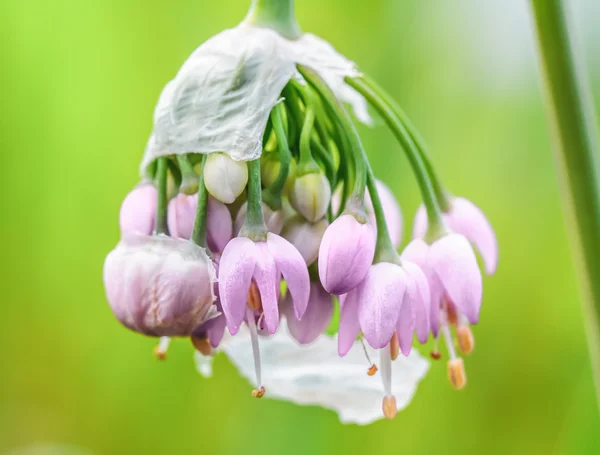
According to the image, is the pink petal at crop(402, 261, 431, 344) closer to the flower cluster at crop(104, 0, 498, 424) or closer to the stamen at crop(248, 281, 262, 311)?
the flower cluster at crop(104, 0, 498, 424)

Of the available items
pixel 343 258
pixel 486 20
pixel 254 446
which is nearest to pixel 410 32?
pixel 486 20

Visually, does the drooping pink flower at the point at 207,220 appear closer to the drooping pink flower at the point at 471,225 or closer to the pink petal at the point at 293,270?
the pink petal at the point at 293,270

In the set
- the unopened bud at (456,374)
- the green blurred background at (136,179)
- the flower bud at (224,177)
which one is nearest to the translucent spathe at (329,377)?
the unopened bud at (456,374)

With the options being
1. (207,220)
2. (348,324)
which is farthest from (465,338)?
(207,220)

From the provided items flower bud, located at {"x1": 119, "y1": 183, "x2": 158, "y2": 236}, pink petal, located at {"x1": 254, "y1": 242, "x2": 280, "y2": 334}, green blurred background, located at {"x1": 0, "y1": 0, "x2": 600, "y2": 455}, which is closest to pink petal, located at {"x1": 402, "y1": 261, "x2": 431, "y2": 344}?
pink petal, located at {"x1": 254, "y1": 242, "x2": 280, "y2": 334}

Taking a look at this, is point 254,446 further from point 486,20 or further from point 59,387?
point 486,20

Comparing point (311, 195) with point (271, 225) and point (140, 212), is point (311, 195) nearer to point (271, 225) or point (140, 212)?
point (271, 225)
